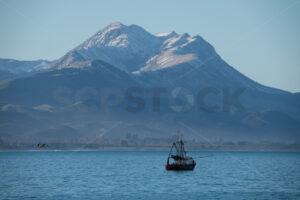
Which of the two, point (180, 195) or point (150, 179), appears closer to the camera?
point (180, 195)

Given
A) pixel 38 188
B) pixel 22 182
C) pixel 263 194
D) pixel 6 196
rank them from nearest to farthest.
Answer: pixel 6 196
pixel 263 194
pixel 38 188
pixel 22 182

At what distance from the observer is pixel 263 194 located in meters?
128

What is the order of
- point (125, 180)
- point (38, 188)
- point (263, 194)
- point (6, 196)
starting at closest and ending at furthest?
1. point (6, 196)
2. point (263, 194)
3. point (38, 188)
4. point (125, 180)

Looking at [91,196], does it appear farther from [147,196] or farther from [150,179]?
[150,179]

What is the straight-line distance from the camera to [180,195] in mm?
126500

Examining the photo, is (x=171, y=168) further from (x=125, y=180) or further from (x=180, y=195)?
(x=180, y=195)

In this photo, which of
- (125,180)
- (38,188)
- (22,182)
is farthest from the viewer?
(125,180)

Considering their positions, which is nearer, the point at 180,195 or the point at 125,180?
the point at 180,195

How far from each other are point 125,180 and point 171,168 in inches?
1467

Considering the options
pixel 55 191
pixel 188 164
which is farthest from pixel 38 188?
pixel 188 164

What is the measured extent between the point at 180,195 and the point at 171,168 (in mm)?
71697

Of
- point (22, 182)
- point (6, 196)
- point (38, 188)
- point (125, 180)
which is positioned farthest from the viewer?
point (125, 180)

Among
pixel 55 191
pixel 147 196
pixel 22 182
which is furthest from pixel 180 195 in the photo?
pixel 22 182

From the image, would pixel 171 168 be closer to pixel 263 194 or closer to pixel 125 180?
pixel 125 180
